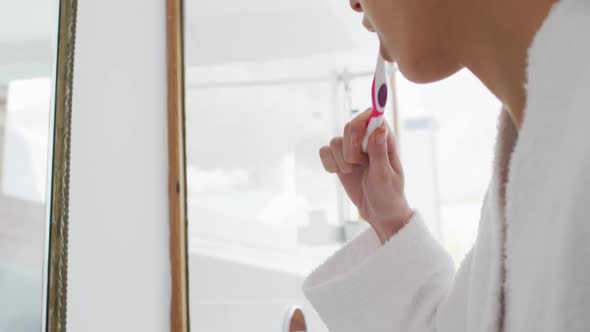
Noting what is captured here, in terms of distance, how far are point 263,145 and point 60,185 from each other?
573mm

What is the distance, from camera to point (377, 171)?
0.56 metres

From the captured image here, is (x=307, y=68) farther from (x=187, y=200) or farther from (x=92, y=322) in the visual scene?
(x=92, y=322)

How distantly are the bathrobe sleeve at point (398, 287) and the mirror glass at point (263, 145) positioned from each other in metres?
0.38

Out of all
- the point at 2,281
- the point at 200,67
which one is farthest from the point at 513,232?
the point at 200,67

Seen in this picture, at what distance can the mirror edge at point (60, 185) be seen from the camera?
0.54 meters

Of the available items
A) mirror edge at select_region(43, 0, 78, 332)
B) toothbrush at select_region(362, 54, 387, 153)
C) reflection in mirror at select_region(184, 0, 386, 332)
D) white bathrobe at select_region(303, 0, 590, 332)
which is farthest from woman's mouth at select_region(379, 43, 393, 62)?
reflection in mirror at select_region(184, 0, 386, 332)

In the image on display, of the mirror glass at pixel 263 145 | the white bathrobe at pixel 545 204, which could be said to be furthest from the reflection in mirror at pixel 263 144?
the white bathrobe at pixel 545 204

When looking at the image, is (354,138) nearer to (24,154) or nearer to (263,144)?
(24,154)

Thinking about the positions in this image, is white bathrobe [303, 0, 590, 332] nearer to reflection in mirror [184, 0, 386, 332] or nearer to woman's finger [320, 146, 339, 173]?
woman's finger [320, 146, 339, 173]

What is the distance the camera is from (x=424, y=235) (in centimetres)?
53

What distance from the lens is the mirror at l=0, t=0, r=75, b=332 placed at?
0.47 metres

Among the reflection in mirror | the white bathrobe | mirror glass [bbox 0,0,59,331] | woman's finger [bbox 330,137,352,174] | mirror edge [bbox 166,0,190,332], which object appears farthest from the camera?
the reflection in mirror

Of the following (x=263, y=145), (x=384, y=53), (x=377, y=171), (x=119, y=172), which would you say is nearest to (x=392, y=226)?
(x=377, y=171)

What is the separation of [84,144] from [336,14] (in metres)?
0.81
